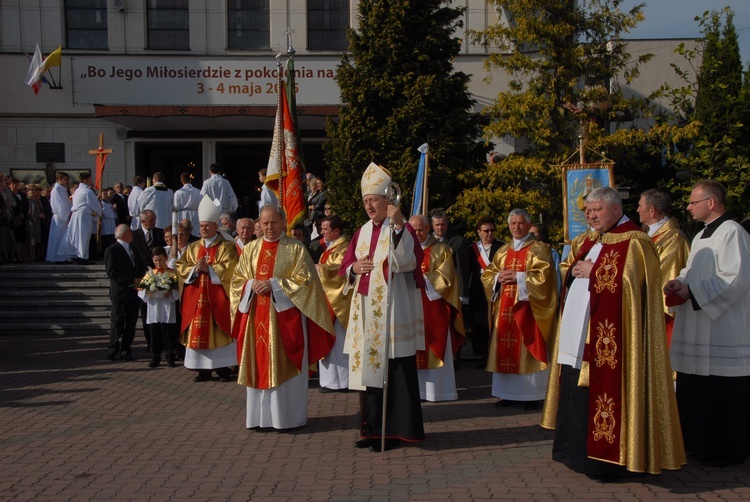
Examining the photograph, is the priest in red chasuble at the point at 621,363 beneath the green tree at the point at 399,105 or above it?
beneath

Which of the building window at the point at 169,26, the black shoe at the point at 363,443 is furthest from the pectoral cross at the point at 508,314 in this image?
the building window at the point at 169,26

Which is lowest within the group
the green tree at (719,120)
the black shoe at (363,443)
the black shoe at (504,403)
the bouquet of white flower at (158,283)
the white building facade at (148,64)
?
the black shoe at (504,403)

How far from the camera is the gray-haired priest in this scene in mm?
7090

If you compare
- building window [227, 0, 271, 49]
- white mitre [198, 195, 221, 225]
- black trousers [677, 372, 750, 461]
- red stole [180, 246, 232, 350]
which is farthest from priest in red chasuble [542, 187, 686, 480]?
building window [227, 0, 271, 49]

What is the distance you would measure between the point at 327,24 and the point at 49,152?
26.0ft

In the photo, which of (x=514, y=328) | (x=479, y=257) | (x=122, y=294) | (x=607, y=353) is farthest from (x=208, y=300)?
(x=607, y=353)

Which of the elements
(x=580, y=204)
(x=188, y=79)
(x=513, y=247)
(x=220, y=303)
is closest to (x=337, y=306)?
(x=220, y=303)

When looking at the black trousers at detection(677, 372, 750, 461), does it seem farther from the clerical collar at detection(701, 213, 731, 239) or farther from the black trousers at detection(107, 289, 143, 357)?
the black trousers at detection(107, 289, 143, 357)

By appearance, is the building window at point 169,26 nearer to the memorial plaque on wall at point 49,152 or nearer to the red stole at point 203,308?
the memorial plaque on wall at point 49,152

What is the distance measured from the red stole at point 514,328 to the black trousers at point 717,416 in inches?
86.7

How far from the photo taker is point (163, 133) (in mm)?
22297

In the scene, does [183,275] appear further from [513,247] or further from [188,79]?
[188,79]

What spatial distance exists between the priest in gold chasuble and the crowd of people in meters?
0.02

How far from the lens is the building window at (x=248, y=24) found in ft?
71.1
